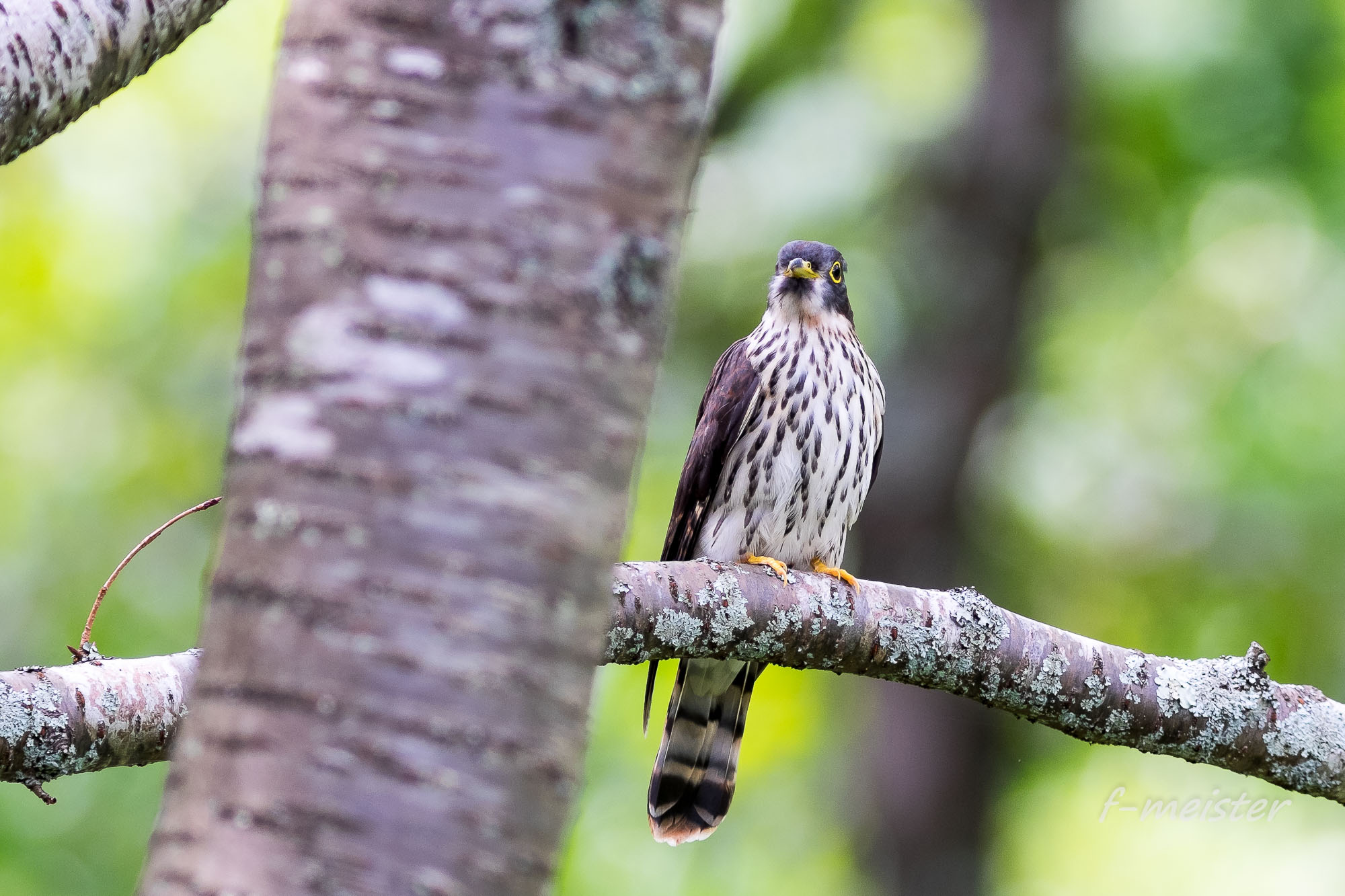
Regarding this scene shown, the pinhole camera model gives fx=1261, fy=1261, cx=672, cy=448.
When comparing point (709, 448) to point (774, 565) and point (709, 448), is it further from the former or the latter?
point (774, 565)

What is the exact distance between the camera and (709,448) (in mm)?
5215

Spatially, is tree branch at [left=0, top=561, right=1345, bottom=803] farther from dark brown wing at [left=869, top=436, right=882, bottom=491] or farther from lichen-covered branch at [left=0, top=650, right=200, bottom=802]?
dark brown wing at [left=869, top=436, right=882, bottom=491]

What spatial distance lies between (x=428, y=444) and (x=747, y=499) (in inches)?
155

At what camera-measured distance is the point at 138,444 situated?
870cm

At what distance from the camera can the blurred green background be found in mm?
8062

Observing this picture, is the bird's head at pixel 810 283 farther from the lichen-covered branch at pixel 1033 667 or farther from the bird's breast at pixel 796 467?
the lichen-covered branch at pixel 1033 667

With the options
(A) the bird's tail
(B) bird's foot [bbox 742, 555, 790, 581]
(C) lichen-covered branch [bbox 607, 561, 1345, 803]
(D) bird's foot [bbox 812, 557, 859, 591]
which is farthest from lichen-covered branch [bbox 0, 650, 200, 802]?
(A) the bird's tail

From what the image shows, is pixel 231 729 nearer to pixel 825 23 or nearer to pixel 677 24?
pixel 677 24

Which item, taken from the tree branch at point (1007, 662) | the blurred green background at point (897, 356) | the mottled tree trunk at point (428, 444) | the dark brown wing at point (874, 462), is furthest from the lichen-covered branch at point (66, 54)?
the blurred green background at point (897, 356)

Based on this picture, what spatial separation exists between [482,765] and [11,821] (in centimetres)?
699

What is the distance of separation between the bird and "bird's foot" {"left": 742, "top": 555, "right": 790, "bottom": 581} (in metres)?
0.12

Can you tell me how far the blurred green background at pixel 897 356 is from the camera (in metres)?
8.06

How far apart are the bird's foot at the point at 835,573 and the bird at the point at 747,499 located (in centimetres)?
1

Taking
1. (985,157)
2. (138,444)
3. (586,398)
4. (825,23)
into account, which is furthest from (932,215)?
(586,398)
